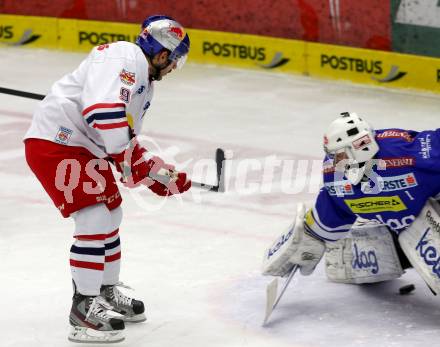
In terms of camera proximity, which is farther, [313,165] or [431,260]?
[313,165]

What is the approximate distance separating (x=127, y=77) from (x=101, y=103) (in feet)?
0.53

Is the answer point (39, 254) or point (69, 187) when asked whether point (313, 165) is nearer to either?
point (39, 254)

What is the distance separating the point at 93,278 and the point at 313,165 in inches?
127

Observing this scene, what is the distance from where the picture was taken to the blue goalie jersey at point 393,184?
540 centimetres

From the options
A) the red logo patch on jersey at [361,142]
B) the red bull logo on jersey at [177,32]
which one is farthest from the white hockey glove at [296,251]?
the red bull logo on jersey at [177,32]

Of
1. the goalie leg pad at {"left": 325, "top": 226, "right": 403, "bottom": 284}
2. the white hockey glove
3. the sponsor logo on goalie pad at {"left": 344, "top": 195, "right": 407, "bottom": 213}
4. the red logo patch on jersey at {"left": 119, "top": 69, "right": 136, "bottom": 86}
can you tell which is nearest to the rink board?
the goalie leg pad at {"left": 325, "top": 226, "right": 403, "bottom": 284}

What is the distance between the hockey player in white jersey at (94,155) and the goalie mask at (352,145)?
2.09ft

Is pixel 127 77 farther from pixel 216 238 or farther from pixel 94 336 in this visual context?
pixel 216 238

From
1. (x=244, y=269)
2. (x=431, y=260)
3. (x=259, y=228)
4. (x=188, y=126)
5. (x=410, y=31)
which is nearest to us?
(x=431, y=260)

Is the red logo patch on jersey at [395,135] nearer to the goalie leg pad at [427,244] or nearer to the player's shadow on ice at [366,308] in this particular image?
the goalie leg pad at [427,244]

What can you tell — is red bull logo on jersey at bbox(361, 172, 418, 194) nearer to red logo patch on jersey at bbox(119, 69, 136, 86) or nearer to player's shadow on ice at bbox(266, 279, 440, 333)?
player's shadow on ice at bbox(266, 279, 440, 333)

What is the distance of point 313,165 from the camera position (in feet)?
27.3

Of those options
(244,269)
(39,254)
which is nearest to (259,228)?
(244,269)

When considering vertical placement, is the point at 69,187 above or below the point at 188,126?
above
